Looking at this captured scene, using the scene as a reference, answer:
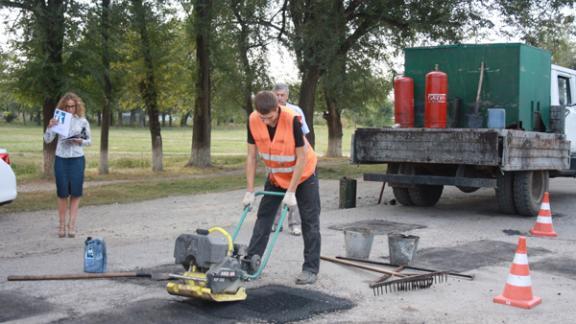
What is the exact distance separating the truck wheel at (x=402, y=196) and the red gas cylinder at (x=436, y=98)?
4.60 ft

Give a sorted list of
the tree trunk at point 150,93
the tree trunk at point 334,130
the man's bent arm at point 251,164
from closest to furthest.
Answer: the man's bent arm at point 251,164, the tree trunk at point 150,93, the tree trunk at point 334,130

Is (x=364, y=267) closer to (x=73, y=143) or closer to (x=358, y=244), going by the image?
(x=358, y=244)

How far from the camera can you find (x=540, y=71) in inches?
481

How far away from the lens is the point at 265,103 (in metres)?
5.83

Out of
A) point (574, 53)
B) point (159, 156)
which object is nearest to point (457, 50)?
point (159, 156)

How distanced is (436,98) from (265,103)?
630cm

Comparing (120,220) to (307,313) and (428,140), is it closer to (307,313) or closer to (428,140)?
(428,140)

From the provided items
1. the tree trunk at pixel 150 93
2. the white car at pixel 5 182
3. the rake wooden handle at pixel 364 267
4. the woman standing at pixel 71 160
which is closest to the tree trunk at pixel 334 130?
the tree trunk at pixel 150 93

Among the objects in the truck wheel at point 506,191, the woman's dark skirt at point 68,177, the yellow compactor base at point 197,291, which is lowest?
the yellow compactor base at point 197,291

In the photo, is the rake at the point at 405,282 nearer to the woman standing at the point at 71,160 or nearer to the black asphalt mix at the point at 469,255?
the black asphalt mix at the point at 469,255

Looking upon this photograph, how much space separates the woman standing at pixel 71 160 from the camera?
869 centimetres

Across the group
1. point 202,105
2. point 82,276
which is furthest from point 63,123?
point 202,105

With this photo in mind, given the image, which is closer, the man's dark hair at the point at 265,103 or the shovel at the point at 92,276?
the man's dark hair at the point at 265,103

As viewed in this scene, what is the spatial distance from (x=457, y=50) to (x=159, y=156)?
13.2 m
